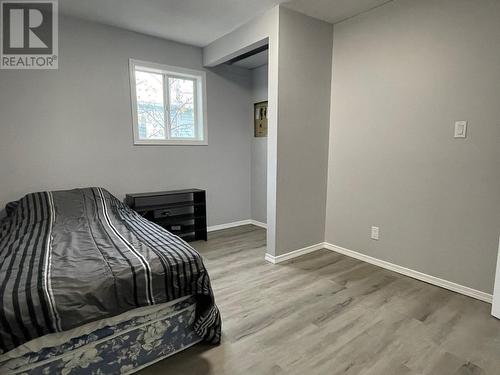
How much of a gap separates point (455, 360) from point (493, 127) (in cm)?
165

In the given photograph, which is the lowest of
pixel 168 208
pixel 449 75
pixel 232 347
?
pixel 232 347

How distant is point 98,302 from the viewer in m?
1.35

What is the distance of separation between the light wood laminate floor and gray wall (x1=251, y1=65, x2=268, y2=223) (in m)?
1.63

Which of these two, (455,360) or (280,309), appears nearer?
(455,360)

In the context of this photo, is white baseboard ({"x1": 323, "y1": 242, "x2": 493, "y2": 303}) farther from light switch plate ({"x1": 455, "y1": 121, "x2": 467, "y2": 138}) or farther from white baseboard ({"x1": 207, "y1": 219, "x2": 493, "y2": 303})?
light switch plate ({"x1": 455, "y1": 121, "x2": 467, "y2": 138})

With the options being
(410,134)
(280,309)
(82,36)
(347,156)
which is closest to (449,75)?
(410,134)

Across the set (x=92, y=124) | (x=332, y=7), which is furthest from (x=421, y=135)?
(x=92, y=124)

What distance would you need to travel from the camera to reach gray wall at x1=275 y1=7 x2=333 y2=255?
2814 mm

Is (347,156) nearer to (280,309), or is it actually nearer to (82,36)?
(280,309)

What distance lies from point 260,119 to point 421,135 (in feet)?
7.73

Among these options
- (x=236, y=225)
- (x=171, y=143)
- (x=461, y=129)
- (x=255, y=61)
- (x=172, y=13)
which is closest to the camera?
(x=461, y=129)

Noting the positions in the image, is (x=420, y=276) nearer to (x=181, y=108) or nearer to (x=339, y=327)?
(x=339, y=327)

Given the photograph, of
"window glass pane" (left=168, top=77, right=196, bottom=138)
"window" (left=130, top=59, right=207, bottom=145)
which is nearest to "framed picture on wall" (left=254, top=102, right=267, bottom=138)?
"window" (left=130, top=59, right=207, bottom=145)

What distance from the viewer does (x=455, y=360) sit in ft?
5.24
